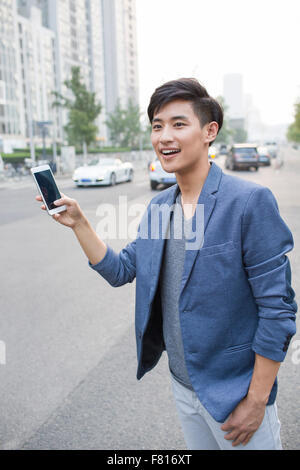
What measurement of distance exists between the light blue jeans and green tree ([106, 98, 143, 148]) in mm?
62556

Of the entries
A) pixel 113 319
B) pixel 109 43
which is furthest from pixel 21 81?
pixel 113 319

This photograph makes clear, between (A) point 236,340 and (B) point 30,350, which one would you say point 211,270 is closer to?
(A) point 236,340

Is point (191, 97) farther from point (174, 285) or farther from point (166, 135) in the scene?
point (174, 285)

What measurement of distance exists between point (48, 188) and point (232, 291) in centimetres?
74

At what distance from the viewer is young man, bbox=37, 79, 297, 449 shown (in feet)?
4.61

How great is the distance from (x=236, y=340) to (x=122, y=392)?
1749 millimetres

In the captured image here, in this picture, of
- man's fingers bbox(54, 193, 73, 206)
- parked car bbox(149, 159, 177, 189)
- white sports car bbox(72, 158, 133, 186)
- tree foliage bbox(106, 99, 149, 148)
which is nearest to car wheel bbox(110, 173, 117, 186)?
white sports car bbox(72, 158, 133, 186)

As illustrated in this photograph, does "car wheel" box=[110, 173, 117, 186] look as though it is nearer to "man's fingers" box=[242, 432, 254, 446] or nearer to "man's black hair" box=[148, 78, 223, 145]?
"man's black hair" box=[148, 78, 223, 145]

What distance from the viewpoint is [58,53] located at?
84.4m

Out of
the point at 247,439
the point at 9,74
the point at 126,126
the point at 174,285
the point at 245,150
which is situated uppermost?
the point at 9,74

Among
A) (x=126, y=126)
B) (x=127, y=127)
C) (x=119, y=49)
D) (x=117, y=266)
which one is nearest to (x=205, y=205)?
(x=117, y=266)

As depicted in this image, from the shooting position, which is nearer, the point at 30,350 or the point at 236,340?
the point at 236,340

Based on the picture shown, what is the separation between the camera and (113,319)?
4.46 m

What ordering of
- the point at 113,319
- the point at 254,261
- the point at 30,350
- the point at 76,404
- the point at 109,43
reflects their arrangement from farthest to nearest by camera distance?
the point at 109,43 < the point at 113,319 < the point at 30,350 < the point at 76,404 < the point at 254,261
